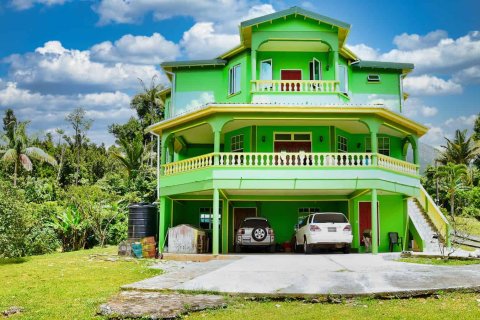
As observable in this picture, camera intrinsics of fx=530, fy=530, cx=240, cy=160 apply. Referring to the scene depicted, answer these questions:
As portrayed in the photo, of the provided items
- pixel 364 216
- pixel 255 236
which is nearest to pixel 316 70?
pixel 364 216

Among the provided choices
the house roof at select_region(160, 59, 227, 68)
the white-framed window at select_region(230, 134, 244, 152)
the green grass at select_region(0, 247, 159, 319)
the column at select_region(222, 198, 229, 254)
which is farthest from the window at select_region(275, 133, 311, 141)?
the green grass at select_region(0, 247, 159, 319)

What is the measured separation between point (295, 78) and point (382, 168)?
6.95 m

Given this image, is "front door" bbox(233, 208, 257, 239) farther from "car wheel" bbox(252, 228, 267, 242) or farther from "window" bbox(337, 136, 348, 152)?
"window" bbox(337, 136, 348, 152)

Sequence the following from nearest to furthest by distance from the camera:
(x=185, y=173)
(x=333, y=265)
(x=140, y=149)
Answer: (x=333, y=265)
(x=185, y=173)
(x=140, y=149)

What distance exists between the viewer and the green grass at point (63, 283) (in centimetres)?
1023

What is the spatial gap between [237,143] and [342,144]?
5.32 m

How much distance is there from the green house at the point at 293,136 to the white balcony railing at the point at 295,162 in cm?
7

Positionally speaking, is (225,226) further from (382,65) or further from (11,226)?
(382,65)

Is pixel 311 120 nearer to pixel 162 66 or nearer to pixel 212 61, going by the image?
pixel 212 61

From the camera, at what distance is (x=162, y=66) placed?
93.0 feet

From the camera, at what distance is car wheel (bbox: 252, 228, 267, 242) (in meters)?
22.2

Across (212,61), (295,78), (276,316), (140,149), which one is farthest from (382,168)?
(140,149)

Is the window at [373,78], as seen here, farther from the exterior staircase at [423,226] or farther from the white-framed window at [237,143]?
the white-framed window at [237,143]

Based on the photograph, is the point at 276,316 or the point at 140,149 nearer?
the point at 276,316
